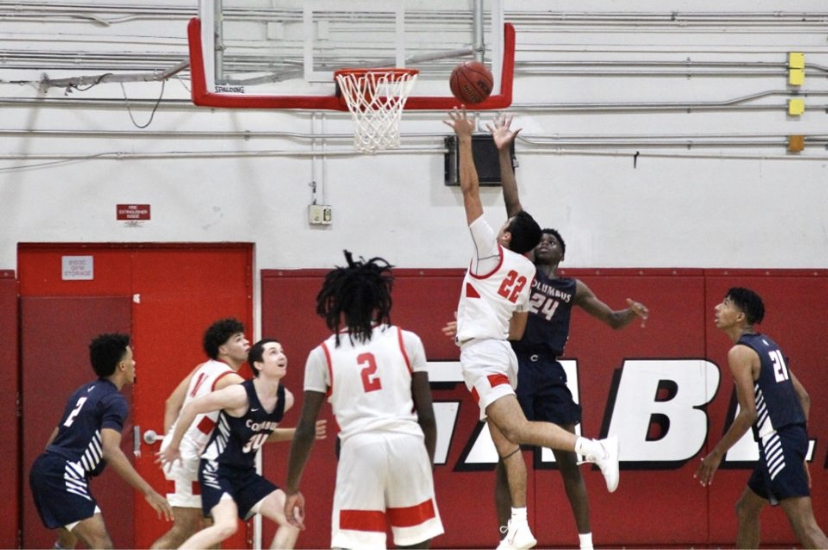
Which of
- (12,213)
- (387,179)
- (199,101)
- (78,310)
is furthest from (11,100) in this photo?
(387,179)

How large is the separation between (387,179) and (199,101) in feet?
7.61

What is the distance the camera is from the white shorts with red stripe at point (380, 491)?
6.18 m

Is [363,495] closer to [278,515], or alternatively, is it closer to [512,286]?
[278,515]

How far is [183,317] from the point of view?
33.7ft

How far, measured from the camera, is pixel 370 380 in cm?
628

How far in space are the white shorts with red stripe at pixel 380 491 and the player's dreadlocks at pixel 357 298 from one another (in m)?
0.56

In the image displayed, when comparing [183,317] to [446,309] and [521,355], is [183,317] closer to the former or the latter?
[446,309]

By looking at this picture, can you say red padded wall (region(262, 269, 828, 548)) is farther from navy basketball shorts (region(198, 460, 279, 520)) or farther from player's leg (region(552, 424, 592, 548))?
navy basketball shorts (region(198, 460, 279, 520))

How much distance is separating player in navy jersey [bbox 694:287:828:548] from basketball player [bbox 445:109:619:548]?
1.57 m

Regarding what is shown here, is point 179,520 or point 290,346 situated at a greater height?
point 290,346

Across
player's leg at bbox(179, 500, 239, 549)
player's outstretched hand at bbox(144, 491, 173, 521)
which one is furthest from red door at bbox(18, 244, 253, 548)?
player's leg at bbox(179, 500, 239, 549)

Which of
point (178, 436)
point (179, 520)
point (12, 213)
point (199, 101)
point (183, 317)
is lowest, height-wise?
point (179, 520)

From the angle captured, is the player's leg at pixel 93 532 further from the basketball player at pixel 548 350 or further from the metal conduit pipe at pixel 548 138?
the metal conduit pipe at pixel 548 138

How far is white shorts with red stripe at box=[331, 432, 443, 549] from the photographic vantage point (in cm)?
618
